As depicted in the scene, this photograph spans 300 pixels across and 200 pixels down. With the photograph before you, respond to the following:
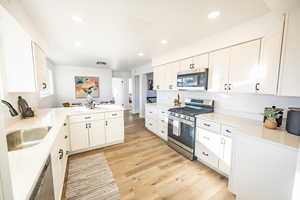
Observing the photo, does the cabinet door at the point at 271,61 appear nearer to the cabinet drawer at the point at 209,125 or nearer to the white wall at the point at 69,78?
the cabinet drawer at the point at 209,125

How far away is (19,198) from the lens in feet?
1.93

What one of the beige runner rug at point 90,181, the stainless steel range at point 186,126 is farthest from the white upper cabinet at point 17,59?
the stainless steel range at point 186,126

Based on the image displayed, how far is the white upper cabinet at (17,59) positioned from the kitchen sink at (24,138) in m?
0.63

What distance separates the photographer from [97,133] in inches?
115

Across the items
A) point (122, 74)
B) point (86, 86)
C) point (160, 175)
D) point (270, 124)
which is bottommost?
point (160, 175)

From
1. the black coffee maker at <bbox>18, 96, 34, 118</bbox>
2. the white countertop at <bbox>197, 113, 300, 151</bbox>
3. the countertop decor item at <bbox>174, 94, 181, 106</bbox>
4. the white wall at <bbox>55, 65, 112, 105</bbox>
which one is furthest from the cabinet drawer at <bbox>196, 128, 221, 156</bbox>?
the white wall at <bbox>55, 65, 112, 105</bbox>

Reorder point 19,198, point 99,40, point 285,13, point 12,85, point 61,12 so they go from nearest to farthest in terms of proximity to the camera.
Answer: point 19,198, point 285,13, point 61,12, point 12,85, point 99,40

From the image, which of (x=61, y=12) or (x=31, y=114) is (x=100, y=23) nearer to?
(x=61, y=12)

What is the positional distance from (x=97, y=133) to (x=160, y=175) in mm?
1709

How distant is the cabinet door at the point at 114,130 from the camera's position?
3048mm

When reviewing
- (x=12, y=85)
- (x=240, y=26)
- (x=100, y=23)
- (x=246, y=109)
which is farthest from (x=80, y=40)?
(x=246, y=109)

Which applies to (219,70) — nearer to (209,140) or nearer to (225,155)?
(209,140)

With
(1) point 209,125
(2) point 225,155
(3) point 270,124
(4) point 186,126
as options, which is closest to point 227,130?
(1) point 209,125

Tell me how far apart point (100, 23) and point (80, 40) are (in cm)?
98
